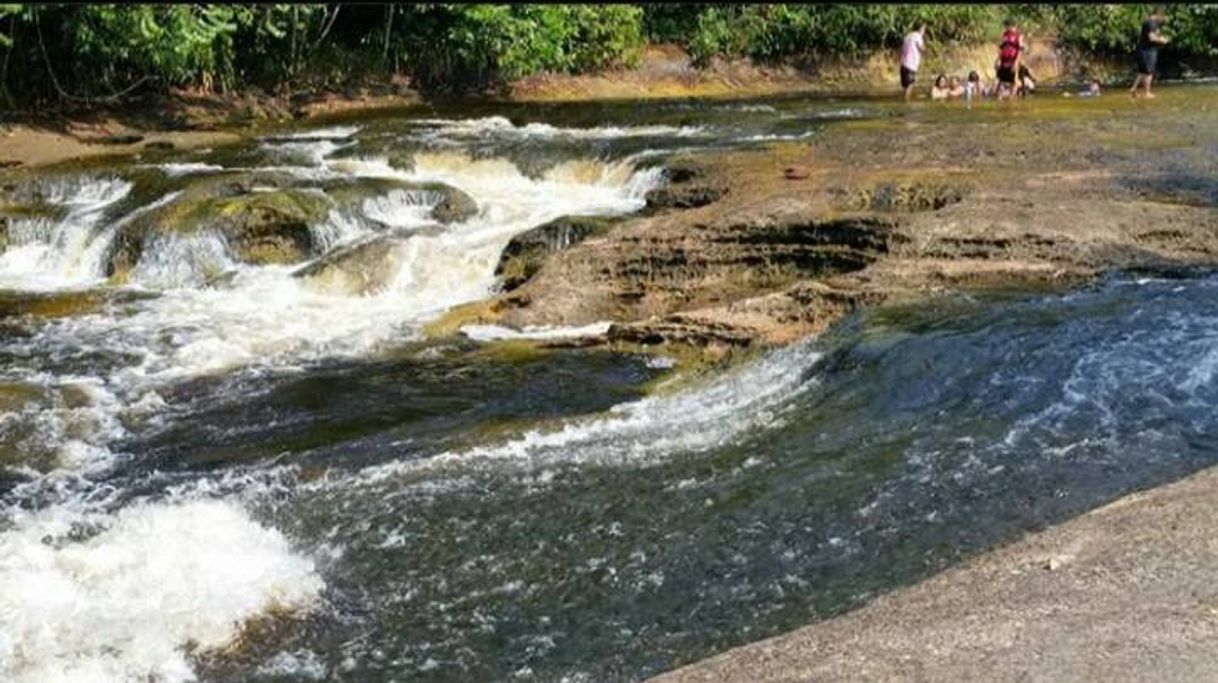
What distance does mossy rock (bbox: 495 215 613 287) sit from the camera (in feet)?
46.5

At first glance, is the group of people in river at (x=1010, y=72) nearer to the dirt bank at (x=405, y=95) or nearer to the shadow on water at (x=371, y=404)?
the dirt bank at (x=405, y=95)

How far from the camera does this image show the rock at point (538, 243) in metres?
14.2

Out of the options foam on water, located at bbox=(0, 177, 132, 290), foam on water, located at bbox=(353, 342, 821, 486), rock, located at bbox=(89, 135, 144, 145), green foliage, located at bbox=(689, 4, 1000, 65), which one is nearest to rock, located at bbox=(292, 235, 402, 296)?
foam on water, located at bbox=(0, 177, 132, 290)

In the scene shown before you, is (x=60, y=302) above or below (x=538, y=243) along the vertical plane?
below

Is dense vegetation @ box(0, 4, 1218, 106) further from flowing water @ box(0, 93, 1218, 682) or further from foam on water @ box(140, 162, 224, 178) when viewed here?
flowing water @ box(0, 93, 1218, 682)

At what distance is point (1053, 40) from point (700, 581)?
35.1 meters

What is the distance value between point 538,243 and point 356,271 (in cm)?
213

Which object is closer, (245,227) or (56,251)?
(245,227)

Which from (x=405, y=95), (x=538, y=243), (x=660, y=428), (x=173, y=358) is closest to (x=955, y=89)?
(x=405, y=95)

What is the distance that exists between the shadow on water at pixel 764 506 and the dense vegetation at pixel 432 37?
1553 cm

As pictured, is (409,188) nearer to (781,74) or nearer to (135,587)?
(135,587)

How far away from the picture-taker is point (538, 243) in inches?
568

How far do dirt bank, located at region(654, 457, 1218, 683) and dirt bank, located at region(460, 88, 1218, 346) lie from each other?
5525 millimetres

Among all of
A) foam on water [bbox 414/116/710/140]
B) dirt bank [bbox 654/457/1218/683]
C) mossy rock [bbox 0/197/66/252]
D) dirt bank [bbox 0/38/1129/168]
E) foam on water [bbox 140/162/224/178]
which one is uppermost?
dirt bank [bbox 0/38/1129/168]
